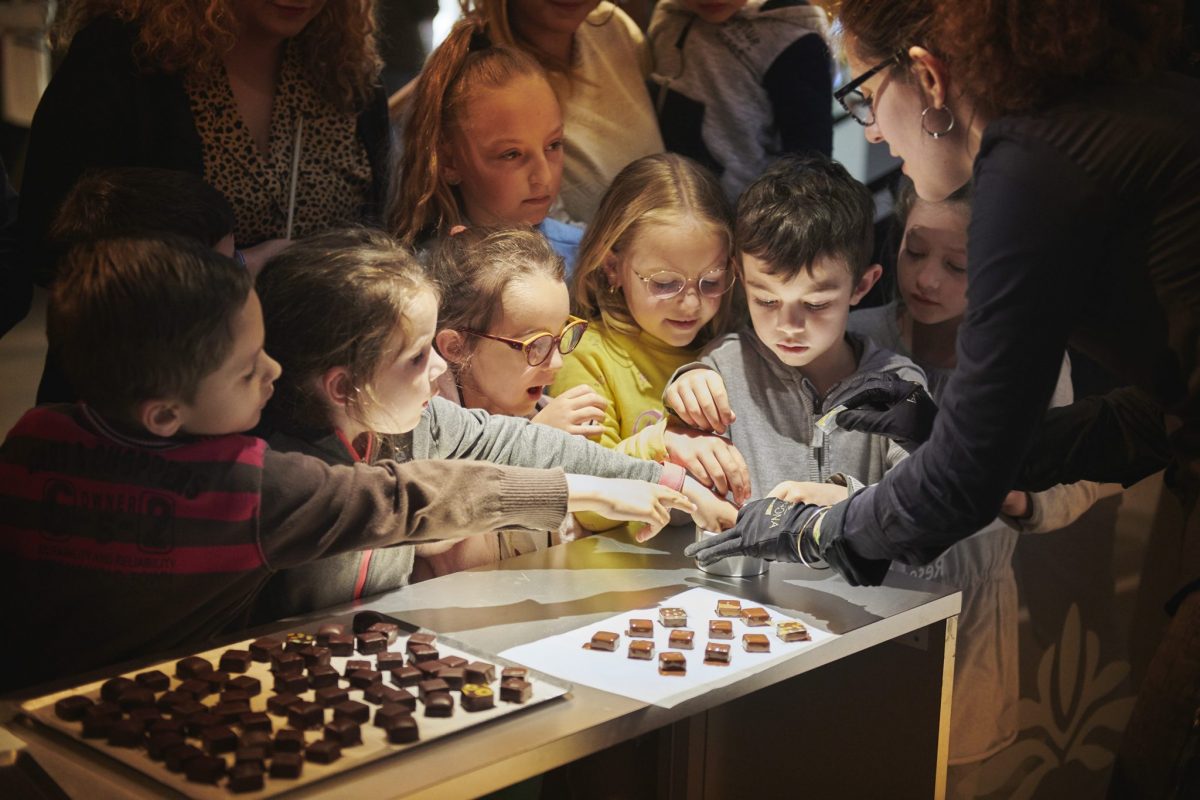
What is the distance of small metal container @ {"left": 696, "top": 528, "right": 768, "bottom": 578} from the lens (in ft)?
7.89

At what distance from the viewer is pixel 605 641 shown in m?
2.06

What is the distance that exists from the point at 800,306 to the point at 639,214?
0.42m

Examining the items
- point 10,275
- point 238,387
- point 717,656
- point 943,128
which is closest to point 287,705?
point 238,387

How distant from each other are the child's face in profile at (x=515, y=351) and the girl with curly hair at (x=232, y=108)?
339mm

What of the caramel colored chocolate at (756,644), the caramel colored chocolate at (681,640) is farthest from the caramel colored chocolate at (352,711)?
the caramel colored chocolate at (756,644)

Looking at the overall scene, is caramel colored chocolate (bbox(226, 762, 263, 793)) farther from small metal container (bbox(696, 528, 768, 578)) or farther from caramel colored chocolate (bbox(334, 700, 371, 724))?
small metal container (bbox(696, 528, 768, 578))

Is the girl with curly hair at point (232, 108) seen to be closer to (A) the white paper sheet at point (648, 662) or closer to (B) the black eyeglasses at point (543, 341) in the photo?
(B) the black eyeglasses at point (543, 341)

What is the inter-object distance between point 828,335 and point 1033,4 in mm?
1092

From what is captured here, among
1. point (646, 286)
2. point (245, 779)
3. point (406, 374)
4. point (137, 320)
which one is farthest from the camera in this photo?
point (646, 286)

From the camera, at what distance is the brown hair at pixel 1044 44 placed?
1688 millimetres

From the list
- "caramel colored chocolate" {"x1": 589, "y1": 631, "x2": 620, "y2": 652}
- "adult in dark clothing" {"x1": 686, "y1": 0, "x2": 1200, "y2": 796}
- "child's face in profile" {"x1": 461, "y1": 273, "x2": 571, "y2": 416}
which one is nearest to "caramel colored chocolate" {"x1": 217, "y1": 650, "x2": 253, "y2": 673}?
"caramel colored chocolate" {"x1": 589, "y1": 631, "x2": 620, "y2": 652}

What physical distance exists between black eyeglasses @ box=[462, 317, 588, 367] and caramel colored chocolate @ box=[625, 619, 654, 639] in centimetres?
67

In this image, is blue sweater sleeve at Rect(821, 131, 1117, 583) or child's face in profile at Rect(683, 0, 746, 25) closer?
blue sweater sleeve at Rect(821, 131, 1117, 583)

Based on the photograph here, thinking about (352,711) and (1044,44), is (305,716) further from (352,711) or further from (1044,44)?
(1044,44)
